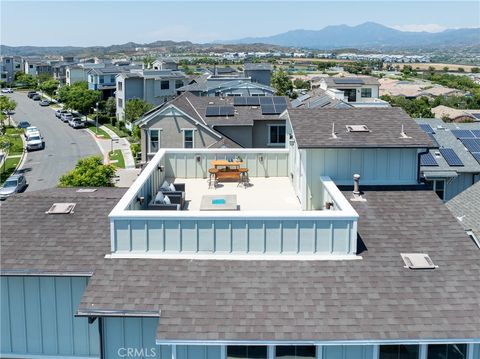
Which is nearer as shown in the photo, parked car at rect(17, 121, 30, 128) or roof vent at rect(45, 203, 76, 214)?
roof vent at rect(45, 203, 76, 214)

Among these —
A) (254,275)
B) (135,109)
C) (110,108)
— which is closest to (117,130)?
(135,109)

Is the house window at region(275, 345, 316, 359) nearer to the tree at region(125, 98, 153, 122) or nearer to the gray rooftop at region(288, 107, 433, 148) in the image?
the gray rooftop at region(288, 107, 433, 148)

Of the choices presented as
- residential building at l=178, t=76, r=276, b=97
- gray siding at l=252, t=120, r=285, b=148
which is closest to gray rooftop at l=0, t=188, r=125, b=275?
gray siding at l=252, t=120, r=285, b=148

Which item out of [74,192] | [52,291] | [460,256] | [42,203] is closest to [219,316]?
[52,291]

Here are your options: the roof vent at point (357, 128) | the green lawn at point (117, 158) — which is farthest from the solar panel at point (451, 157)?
the green lawn at point (117, 158)

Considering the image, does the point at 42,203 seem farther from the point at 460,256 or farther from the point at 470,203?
the point at 470,203

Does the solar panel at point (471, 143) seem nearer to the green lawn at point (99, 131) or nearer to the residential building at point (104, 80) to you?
the green lawn at point (99, 131)
